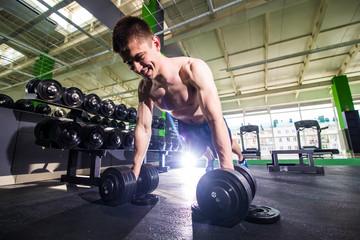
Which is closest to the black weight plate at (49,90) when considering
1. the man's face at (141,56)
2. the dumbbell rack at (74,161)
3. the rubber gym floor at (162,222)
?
the dumbbell rack at (74,161)

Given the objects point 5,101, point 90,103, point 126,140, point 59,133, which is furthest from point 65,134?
point 5,101

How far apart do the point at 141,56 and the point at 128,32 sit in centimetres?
13

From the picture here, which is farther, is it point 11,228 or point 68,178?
point 68,178

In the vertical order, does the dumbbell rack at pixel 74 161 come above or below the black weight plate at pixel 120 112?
below

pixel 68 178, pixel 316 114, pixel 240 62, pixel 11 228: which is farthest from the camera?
pixel 316 114

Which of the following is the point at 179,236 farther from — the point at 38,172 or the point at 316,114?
the point at 316,114

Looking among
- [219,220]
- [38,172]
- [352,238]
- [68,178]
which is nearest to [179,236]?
[219,220]

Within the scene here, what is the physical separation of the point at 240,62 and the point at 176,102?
6.27m

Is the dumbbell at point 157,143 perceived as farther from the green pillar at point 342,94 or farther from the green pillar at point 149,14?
the green pillar at point 342,94

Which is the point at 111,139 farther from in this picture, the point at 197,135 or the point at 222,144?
the point at 222,144

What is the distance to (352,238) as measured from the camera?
1.91ft

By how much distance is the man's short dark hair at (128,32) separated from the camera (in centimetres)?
79

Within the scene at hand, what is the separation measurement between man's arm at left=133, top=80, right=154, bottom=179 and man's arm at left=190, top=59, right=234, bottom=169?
44 cm

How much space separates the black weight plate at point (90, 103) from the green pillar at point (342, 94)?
28.6 ft
